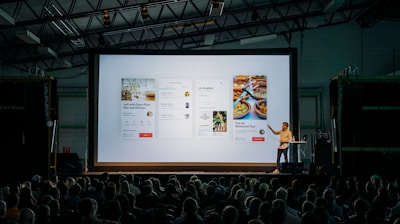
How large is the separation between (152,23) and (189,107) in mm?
6507

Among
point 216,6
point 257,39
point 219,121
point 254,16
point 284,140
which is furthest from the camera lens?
point 257,39

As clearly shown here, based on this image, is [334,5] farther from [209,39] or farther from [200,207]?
[200,207]

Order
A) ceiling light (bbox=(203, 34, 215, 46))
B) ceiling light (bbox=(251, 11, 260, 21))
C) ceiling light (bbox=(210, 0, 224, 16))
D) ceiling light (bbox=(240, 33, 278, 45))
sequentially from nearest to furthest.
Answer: ceiling light (bbox=(210, 0, 224, 16)) → ceiling light (bbox=(251, 11, 260, 21)) → ceiling light (bbox=(203, 34, 215, 46)) → ceiling light (bbox=(240, 33, 278, 45))

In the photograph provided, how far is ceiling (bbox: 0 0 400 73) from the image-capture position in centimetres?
1959

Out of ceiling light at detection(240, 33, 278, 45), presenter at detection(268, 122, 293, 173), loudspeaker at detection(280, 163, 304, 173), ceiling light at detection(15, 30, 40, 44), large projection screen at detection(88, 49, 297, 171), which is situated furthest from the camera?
ceiling light at detection(240, 33, 278, 45)

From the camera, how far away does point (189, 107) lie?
1677 cm

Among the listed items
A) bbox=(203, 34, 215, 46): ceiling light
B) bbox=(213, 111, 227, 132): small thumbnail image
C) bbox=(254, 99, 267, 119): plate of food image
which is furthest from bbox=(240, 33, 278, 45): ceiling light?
bbox=(213, 111, 227, 132): small thumbnail image

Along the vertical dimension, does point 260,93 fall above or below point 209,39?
below

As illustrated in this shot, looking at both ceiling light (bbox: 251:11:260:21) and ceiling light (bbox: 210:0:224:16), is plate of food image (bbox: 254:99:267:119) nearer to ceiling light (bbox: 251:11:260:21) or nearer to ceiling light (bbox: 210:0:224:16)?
ceiling light (bbox: 210:0:224:16)

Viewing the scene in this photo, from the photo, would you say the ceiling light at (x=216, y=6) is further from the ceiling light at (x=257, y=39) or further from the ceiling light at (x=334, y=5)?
the ceiling light at (x=257, y=39)

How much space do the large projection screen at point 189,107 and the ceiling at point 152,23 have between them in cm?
259

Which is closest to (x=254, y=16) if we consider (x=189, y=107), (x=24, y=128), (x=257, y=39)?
(x=257, y=39)

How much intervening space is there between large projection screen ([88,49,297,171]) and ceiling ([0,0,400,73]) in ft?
8.50

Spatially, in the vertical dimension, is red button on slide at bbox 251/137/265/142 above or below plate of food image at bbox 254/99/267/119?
below
